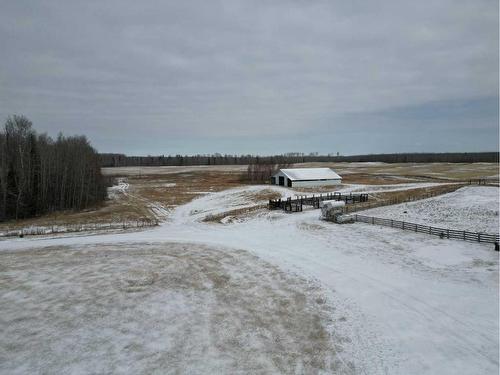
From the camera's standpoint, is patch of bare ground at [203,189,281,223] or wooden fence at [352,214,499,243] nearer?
wooden fence at [352,214,499,243]

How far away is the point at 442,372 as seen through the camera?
37.9 ft

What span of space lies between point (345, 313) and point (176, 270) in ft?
37.2

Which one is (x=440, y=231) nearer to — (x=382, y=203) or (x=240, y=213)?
(x=382, y=203)

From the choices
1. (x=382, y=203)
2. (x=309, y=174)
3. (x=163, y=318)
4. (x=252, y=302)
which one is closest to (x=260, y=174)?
(x=309, y=174)

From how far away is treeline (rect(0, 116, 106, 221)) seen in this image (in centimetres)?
4478

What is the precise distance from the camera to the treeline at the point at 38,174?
147ft

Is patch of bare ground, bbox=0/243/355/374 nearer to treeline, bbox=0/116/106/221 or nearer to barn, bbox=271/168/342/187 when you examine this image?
treeline, bbox=0/116/106/221

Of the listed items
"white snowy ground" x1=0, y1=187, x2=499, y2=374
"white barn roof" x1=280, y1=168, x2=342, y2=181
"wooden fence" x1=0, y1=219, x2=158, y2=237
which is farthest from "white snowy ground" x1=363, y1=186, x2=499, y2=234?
"wooden fence" x1=0, y1=219, x2=158, y2=237

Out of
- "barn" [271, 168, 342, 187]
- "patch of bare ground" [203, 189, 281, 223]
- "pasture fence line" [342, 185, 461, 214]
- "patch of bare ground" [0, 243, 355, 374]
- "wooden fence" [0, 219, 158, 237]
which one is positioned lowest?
"patch of bare ground" [0, 243, 355, 374]

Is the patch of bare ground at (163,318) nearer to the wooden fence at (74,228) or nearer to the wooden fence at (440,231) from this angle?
the wooden fence at (74,228)

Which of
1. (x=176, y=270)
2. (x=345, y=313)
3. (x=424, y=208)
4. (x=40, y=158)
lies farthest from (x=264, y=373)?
(x=40, y=158)

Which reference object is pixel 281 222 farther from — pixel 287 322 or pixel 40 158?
pixel 40 158

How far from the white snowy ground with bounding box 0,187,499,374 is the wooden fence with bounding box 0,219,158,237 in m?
2.90

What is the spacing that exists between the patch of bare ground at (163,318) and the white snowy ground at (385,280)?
712 mm
